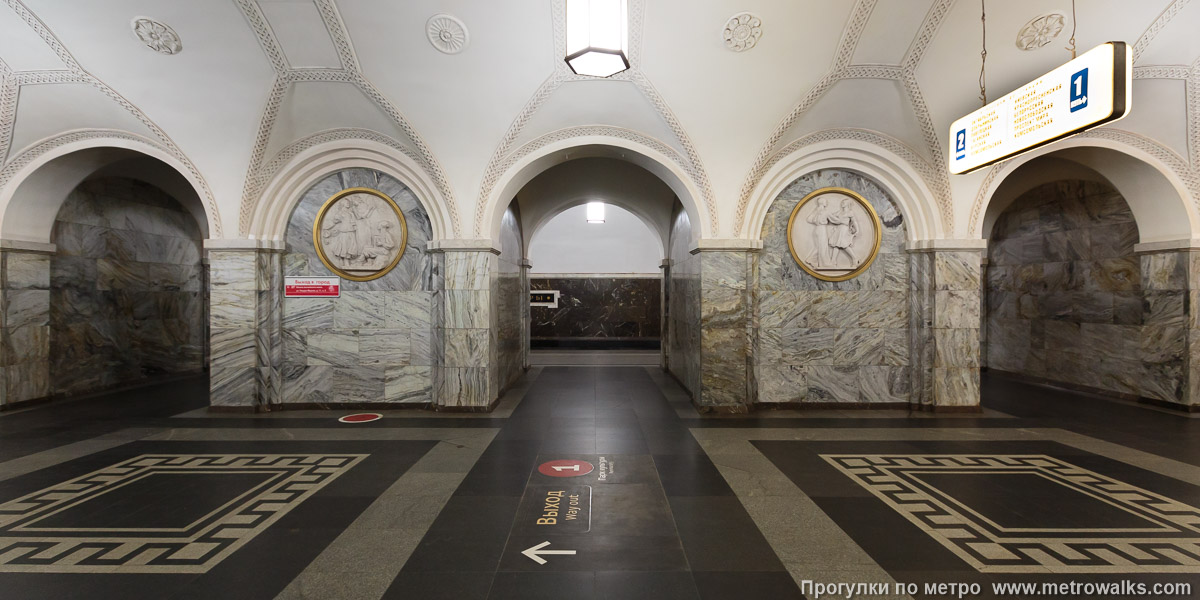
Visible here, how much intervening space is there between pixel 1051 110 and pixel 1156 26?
314cm

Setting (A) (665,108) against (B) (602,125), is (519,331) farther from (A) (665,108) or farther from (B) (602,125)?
(A) (665,108)

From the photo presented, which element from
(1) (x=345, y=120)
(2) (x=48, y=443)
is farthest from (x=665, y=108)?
(2) (x=48, y=443)

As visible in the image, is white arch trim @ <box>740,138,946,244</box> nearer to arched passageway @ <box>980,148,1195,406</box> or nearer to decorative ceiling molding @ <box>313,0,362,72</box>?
arched passageway @ <box>980,148,1195,406</box>

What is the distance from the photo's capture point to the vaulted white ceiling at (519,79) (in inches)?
205

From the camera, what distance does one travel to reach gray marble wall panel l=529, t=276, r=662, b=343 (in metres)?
15.8

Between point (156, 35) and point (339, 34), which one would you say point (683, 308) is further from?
point (156, 35)

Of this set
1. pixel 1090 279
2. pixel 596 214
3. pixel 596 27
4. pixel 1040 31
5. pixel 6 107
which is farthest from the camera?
pixel 596 214

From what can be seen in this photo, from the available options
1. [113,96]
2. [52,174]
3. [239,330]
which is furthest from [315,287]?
[52,174]

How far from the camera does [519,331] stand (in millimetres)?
9891

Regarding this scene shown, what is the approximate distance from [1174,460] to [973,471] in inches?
83.5

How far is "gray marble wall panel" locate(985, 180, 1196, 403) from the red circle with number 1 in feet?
27.0

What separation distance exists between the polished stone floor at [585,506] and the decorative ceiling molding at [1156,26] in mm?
4301

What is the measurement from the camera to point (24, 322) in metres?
7.05

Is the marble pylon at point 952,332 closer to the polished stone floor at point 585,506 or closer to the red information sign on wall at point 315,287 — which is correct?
the polished stone floor at point 585,506
